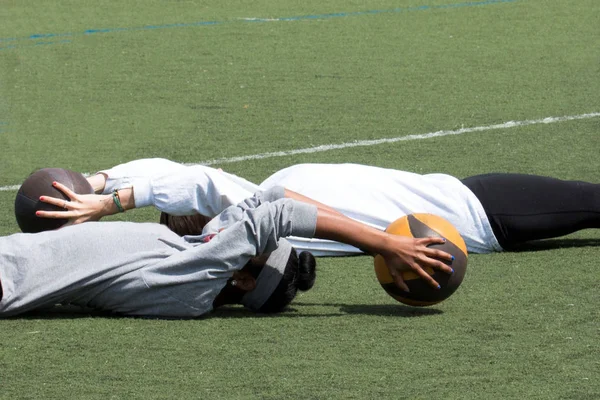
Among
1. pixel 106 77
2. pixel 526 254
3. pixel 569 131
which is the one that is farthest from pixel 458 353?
pixel 106 77

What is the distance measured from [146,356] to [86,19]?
9055 millimetres

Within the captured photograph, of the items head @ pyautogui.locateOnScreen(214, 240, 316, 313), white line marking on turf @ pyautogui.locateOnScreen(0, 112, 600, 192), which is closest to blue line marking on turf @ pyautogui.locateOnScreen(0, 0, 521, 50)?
white line marking on turf @ pyautogui.locateOnScreen(0, 112, 600, 192)

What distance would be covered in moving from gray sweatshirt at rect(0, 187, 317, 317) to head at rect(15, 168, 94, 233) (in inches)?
21.7

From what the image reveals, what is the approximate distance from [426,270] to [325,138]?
4.10 meters

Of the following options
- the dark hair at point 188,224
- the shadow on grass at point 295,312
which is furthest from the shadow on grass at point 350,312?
the dark hair at point 188,224

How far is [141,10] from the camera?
44.3 feet

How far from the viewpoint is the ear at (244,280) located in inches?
204

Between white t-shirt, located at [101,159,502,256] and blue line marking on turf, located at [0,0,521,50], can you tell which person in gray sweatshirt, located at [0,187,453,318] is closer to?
white t-shirt, located at [101,159,502,256]

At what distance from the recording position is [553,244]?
6.46 m

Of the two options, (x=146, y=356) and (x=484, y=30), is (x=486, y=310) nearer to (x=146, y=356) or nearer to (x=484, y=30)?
(x=146, y=356)

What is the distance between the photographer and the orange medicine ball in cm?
502

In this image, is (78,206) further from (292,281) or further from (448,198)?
(448,198)

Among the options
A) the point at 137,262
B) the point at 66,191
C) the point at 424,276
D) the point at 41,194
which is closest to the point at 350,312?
the point at 424,276

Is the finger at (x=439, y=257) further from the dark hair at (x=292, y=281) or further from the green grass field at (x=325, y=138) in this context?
the dark hair at (x=292, y=281)
